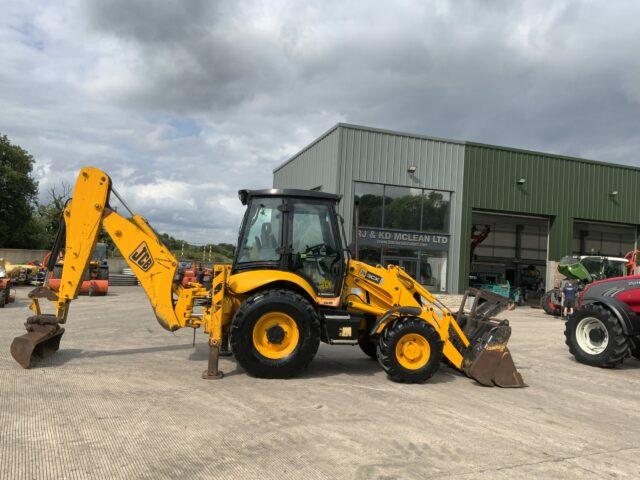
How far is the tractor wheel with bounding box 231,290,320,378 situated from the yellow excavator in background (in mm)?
13

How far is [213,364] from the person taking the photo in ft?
21.6

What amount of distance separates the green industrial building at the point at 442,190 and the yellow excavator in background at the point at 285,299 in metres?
12.1

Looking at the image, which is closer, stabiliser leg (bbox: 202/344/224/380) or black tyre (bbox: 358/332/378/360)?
stabiliser leg (bbox: 202/344/224/380)

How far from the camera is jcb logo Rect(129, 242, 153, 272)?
7.11 metres

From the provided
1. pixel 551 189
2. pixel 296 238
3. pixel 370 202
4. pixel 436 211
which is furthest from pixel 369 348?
pixel 551 189

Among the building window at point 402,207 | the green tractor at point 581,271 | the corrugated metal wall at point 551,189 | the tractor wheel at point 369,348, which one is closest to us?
the tractor wheel at point 369,348

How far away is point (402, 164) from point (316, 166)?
12.4ft

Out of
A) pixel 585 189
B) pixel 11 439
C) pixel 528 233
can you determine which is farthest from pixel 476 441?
pixel 528 233

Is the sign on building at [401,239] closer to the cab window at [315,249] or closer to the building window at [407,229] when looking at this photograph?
the building window at [407,229]

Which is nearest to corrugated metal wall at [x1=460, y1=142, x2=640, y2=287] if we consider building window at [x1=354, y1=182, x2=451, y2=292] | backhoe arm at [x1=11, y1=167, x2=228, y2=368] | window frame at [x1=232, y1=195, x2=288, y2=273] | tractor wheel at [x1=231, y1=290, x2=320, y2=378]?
building window at [x1=354, y1=182, x2=451, y2=292]

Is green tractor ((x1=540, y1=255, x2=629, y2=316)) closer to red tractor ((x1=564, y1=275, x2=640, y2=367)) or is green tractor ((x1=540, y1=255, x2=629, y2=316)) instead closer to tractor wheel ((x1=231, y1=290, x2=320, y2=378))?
red tractor ((x1=564, y1=275, x2=640, y2=367))

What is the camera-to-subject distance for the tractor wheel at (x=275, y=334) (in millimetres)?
6547

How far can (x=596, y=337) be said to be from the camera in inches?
349

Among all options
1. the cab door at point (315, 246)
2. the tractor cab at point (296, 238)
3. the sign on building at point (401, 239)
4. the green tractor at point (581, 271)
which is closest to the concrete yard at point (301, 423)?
the cab door at point (315, 246)
